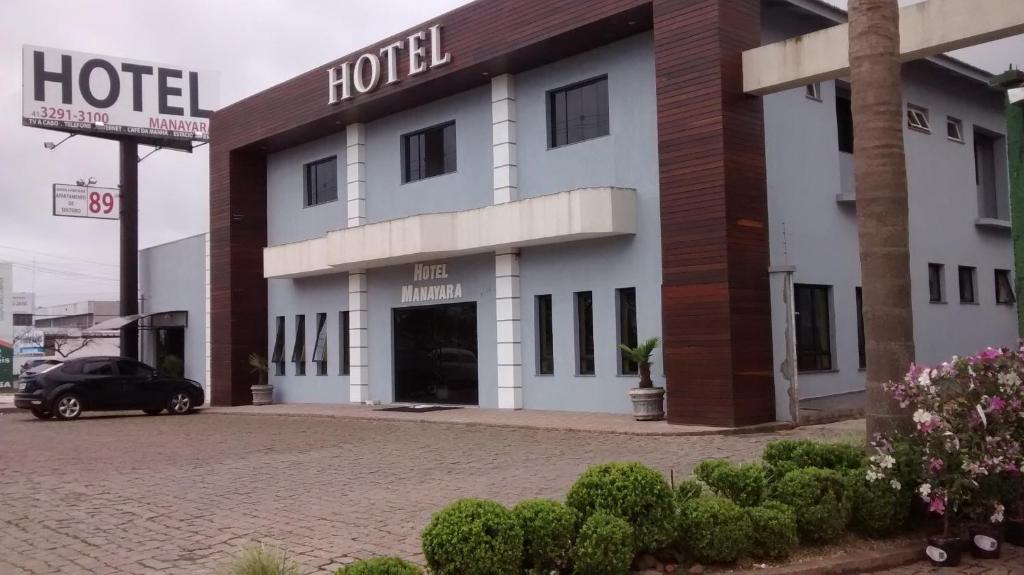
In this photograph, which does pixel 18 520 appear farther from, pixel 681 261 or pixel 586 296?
pixel 586 296

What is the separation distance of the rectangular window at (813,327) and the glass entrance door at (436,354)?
7562 mm

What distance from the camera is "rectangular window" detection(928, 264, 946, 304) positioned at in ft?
71.2

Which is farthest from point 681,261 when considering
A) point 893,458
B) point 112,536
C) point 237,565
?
point 237,565

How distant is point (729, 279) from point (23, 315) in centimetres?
5074

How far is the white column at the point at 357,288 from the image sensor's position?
81.4 ft

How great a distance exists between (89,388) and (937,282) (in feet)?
70.0

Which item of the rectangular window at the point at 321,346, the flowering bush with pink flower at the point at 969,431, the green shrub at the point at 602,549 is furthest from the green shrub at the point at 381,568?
the rectangular window at the point at 321,346

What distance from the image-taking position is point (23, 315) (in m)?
54.3

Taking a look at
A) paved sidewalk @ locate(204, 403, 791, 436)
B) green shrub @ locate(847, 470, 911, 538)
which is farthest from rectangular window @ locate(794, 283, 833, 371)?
green shrub @ locate(847, 470, 911, 538)

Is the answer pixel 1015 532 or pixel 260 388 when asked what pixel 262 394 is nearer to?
pixel 260 388

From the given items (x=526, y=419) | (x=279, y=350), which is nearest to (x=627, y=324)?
(x=526, y=419)

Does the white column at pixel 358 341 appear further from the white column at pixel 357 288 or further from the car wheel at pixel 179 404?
the car wheel at pixel 179 404

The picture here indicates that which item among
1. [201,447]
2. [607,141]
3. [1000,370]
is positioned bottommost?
[201,447]

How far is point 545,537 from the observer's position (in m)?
6.05
